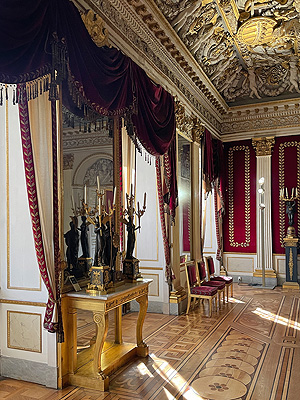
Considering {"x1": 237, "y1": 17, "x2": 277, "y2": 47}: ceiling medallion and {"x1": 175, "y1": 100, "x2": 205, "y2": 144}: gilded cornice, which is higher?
{"x1": 237, "y1": 17, "x2": 277, "y2": 47}: ceiling medallion

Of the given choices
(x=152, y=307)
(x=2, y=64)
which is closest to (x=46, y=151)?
(x=2, y=64)

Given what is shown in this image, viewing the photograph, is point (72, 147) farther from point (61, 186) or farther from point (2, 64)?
point (2, 64)

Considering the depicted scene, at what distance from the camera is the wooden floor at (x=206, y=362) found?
330 cm

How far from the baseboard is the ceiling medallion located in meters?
6.02

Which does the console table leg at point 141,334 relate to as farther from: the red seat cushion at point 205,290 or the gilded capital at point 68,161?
the red seat cushion at point 205,290

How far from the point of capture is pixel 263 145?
9430 mm

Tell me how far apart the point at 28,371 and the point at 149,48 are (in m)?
4.49

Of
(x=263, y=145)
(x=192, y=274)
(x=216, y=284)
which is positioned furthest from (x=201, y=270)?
(x=263, y=145)

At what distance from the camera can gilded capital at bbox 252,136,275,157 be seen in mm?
9336

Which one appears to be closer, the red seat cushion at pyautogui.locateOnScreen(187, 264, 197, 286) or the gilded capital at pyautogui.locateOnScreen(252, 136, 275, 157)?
the red seat cushion at pyautogui.locateOnScreen(187, 264, 197, 286)

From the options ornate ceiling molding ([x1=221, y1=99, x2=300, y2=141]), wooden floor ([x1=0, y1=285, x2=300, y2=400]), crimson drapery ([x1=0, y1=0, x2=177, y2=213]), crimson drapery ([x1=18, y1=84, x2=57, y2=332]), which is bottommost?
wooden floor ([x1=0, y1=285, x2=300, y2=400])

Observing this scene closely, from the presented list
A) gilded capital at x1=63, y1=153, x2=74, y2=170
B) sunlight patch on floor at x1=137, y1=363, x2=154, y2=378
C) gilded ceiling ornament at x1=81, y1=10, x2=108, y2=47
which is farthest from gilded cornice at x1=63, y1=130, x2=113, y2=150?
sunlight patch on floor at x1=137, y1=363, x2=154, y2=378

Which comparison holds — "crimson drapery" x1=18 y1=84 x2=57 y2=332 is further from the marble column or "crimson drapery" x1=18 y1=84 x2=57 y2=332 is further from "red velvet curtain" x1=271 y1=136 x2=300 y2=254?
"red velvet curtain" x1=271 y1=136 x2=300 y2=254

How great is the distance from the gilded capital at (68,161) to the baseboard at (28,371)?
6.30 feet
